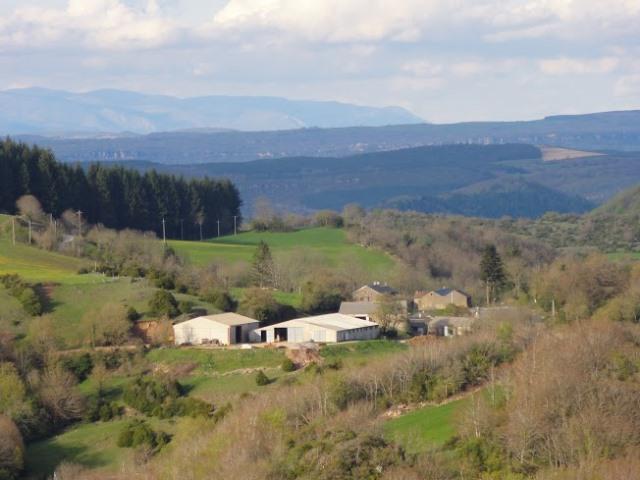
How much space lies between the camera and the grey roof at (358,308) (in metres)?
50.3

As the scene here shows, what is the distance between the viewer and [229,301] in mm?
50594

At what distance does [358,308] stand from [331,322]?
4.36 meters

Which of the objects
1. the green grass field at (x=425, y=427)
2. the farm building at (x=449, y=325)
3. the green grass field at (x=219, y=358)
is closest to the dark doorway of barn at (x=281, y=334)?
the green grass field at (x=219, y=358)

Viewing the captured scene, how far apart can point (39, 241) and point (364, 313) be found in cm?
1721

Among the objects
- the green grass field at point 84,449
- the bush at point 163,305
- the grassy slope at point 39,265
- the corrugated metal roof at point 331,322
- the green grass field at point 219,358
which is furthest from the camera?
Answer: the grassy slope at point 39,265

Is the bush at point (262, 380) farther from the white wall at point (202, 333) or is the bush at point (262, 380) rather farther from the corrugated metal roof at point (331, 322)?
the corrugated metal roof at point (331, 322)

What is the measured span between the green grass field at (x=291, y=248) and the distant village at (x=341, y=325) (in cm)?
1364

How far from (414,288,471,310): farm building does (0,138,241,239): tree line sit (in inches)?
893

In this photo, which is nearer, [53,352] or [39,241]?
[53,352]

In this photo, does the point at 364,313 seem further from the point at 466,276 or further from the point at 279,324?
the point at 466,276

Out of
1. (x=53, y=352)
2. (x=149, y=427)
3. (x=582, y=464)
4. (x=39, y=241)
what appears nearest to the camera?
(x=582, y=464)

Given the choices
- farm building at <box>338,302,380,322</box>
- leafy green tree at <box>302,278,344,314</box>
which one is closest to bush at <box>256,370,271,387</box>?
farm building at <box>338,302,380,322</box>

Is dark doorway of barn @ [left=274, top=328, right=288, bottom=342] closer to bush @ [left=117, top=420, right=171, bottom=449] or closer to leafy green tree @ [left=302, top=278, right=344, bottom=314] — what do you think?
leafy green tree @ [left=302, top=278, right=344, bottom=314]

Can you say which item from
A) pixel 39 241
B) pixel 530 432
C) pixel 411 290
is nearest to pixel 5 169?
pixel 39 241
